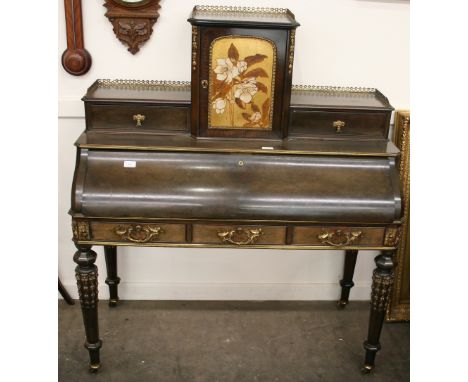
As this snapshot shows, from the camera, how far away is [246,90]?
8.95 ft

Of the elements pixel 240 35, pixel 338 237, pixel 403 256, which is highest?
pixel 240 35

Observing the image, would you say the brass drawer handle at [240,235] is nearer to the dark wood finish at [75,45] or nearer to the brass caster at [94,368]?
the brass caster at [94,368]

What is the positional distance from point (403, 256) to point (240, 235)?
121cm

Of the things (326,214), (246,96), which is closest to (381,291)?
(326,214)

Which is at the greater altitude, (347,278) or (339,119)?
(339,119)

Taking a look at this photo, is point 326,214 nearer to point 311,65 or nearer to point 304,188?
point 304,188

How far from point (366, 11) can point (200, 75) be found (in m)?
1.00

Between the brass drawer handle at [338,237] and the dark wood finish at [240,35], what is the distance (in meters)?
0.52

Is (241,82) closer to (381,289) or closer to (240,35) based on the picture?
(240,35)

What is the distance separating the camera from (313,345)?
3238 mm

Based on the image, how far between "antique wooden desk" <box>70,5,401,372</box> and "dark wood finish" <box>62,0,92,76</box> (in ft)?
0.89

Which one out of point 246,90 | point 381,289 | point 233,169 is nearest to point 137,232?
point 233,169

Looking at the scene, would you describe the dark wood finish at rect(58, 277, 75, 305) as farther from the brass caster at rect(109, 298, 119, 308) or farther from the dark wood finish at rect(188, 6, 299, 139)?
the dark wood finish at rect(188, 6, 299, 139)

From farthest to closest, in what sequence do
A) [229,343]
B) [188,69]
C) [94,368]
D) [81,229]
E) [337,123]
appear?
[229,343] < [188,69] < [94,368] < [337,123] < [81,229]
